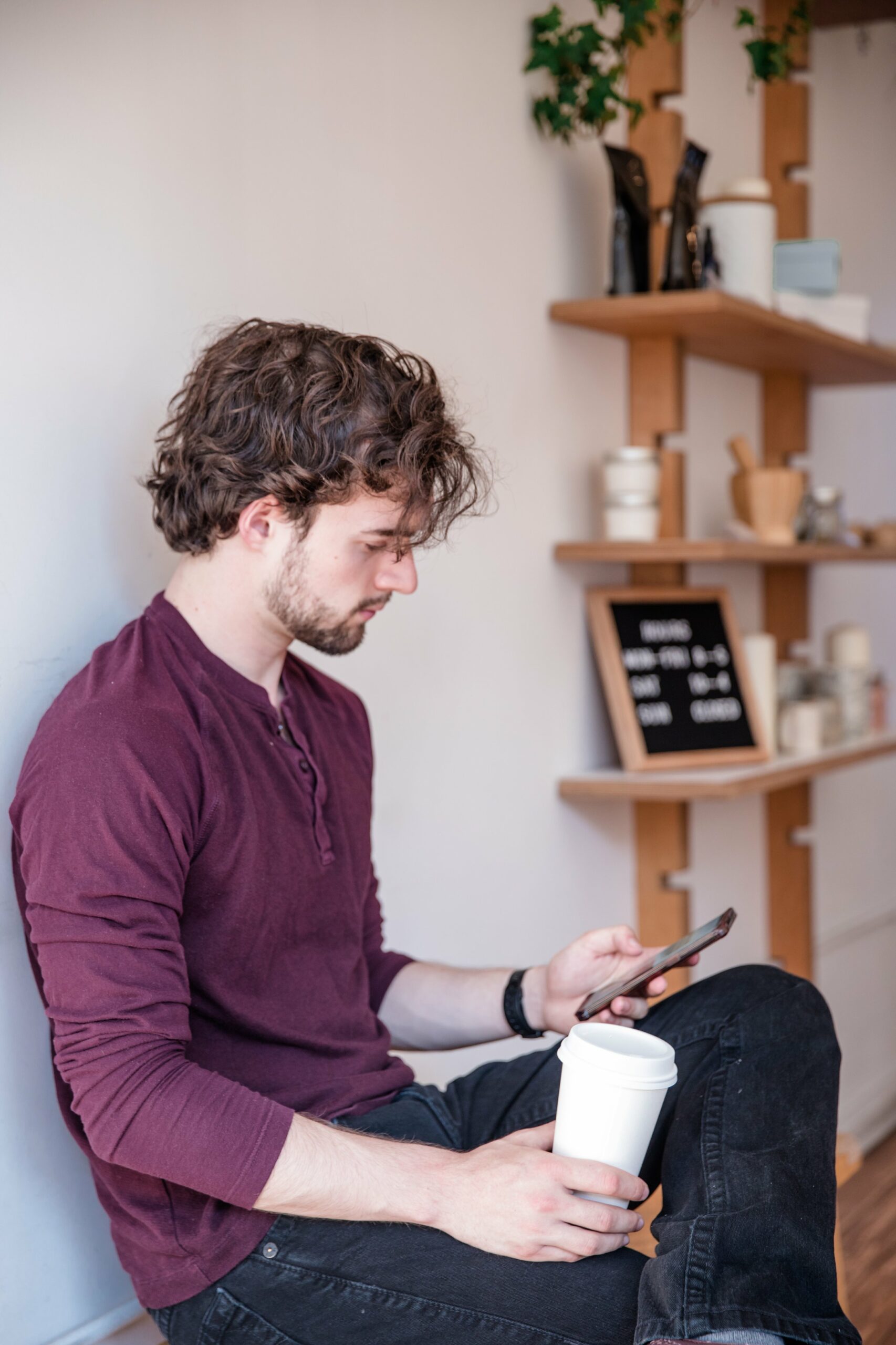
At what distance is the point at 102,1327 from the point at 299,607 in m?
0.77

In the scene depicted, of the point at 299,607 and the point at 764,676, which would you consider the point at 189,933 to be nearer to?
the point at 299,607

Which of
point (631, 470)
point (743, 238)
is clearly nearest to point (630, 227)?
point (743, 238)

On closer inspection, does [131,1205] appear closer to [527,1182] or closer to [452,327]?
[527,1182]

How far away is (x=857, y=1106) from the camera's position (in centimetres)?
326

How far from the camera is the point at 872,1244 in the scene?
2.57 metres

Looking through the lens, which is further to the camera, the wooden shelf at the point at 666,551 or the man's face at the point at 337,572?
the wooden shelf at the point at 666,551

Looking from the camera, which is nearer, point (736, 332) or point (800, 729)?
point (736, 332)

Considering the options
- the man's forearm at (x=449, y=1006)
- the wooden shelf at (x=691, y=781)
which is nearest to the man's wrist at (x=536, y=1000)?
the man's forearm at (x=449, y=1006)

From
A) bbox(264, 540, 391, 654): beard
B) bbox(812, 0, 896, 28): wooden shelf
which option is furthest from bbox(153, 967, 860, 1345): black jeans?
bbox(812, 0, 896, 28): wooden shelf

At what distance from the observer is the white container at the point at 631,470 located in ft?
7.45

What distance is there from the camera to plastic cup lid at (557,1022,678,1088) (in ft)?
3.61

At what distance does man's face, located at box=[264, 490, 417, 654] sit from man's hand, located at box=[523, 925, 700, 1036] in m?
0.42

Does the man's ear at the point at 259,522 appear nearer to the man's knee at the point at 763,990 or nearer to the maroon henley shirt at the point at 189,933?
the maroon henley shirt at the point at 189,933

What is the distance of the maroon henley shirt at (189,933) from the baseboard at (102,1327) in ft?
0.59
